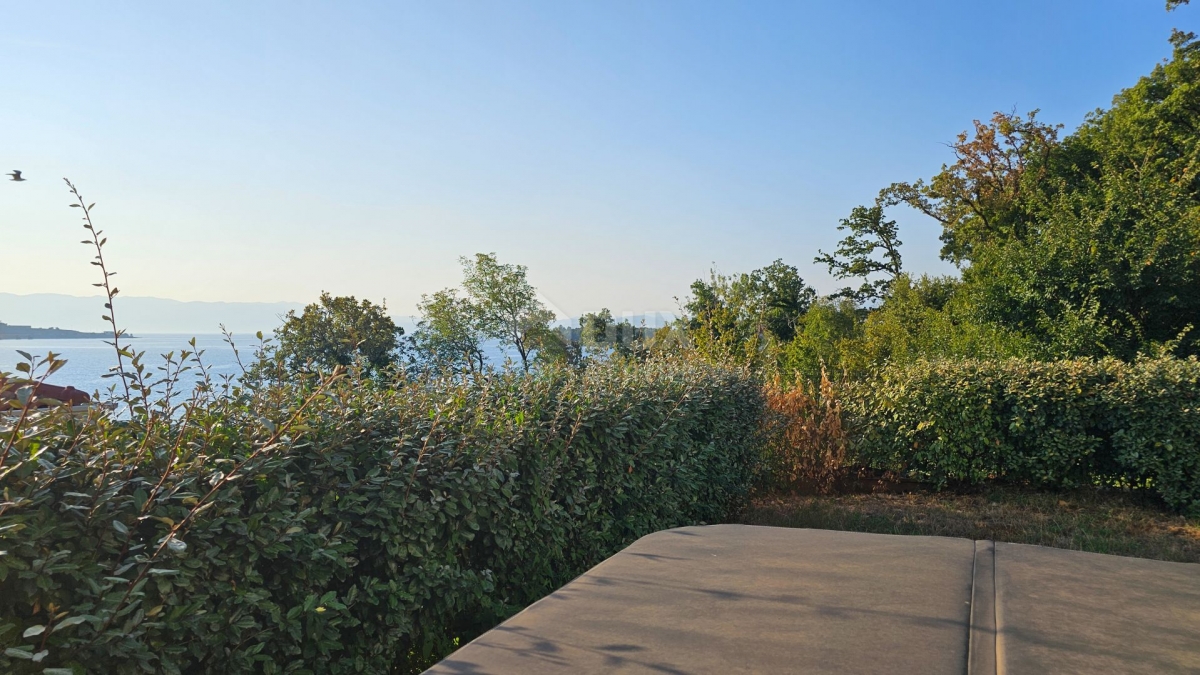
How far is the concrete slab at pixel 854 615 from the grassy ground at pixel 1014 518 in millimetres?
4863

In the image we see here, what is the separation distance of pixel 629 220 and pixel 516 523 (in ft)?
51.2

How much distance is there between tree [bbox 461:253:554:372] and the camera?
5359cm

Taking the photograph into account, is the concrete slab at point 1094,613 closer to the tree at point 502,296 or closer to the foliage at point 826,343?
the foliage at point 826,343

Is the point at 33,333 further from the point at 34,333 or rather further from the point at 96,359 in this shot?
the point at 96,359

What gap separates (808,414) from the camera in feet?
30.2

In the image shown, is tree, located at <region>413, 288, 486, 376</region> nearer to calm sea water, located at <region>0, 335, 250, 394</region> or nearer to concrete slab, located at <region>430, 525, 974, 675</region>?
calm sea water, located at <region>0, 335, 250, 394</region>

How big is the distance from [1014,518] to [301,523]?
7.30m

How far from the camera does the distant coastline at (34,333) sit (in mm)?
3456

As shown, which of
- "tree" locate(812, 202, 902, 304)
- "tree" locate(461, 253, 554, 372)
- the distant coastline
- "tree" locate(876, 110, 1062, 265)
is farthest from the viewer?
"tree" locate(461, 253, 554, 372)

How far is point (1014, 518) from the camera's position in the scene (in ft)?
24.7

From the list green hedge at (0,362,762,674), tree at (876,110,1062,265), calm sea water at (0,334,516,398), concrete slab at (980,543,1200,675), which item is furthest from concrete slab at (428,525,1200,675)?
tree at (876,110,1062,265)

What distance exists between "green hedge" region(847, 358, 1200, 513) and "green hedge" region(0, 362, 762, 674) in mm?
5289

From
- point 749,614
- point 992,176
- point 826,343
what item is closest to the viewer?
point 749,614

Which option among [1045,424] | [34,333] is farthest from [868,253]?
[34,333]
